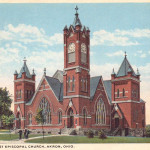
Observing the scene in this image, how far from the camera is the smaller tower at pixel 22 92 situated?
166 ft

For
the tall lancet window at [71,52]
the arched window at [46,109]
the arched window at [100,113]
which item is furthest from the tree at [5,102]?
the arched window at [100,113]

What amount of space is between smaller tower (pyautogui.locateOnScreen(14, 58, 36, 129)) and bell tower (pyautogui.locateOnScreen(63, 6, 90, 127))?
10.3 metres

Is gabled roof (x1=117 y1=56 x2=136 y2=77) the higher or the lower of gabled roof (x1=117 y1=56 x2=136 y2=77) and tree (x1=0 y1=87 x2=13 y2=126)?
the higher

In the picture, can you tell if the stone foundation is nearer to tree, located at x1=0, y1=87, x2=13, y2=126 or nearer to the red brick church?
the red brick church

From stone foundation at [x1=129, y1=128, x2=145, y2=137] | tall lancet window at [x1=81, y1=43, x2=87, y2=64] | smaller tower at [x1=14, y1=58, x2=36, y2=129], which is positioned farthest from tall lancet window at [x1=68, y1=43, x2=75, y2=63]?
stone foundation at [x1=129, y1=128, x2=145, y2=137]

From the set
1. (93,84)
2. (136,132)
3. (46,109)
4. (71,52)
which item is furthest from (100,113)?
(71,52)

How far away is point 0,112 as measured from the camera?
53.1 meters

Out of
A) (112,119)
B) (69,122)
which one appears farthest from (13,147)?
(112,119)

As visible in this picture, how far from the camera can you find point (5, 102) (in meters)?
55.6

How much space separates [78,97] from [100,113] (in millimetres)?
8281

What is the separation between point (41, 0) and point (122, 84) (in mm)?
25552

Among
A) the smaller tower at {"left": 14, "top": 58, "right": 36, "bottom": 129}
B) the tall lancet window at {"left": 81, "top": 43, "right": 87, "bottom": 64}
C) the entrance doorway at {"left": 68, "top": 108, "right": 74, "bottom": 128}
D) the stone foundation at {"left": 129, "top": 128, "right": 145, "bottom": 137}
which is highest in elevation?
the tall lancet window at {"left": 81, "top": 43, "right": 87, "bottom": 64}

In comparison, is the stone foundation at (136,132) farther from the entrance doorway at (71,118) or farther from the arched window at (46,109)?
the arched window at (46,109)

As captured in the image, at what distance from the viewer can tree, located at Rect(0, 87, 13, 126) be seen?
2094 inches
